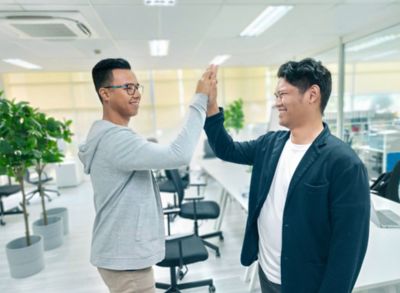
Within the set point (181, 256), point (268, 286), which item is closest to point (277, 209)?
point (268, 286)

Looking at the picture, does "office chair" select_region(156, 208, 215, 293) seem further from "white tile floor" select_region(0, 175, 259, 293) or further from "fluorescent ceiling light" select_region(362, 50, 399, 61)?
"fluorescent ceiling light" select_region(362, 50, 399, 61)

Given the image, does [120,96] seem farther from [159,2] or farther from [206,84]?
[159,2]

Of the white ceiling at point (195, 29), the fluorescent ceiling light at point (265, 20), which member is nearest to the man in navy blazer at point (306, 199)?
the white ceiling at point (195, 29)

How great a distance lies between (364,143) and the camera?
4406 mm

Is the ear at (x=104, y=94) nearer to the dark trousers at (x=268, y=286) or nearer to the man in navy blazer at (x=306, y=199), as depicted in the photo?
the man in navy blazer at (x=306, y=199)

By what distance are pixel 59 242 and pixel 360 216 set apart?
141 inches

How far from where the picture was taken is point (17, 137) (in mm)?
2602

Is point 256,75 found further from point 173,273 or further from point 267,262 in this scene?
point 267,262

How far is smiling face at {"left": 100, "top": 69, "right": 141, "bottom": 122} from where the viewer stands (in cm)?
114

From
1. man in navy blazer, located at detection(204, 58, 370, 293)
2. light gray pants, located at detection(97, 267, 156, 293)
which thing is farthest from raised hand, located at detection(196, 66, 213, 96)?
light gray pants, located at detection(97, 267, 156, 293)

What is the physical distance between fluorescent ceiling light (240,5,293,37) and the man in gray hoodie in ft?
7.22

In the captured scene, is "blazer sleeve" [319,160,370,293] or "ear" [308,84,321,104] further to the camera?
"ear" [308,84,321,104]

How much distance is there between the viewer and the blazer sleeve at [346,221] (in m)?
0.92

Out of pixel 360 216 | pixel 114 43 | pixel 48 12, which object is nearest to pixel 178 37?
pixel 114 43
